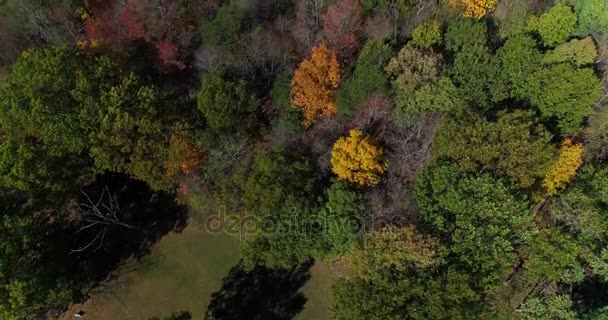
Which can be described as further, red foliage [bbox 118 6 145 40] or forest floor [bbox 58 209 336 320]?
Result: red foliage [bbox 118 6 145 40]

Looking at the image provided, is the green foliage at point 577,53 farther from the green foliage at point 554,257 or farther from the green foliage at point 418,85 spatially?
the green foliage at point 554,257

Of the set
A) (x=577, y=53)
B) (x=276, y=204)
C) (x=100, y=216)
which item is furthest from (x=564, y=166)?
(x=100, y=216)

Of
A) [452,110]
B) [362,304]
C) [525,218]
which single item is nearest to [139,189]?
[362,304]

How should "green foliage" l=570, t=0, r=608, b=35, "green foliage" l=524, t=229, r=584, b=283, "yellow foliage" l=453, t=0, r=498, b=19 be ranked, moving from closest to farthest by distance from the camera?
"green foliage" l=524, t=229, r=584, b=283, "green foliage" l=570, t=0, r=608, b=35, "yellow foliage" l=453, t=0, r=498, b=19

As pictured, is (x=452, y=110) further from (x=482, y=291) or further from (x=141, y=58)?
(x=141, y=58)

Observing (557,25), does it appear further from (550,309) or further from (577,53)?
(550,309)

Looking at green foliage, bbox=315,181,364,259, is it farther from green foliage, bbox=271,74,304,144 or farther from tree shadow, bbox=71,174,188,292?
tree shadow, bbox=71,174,188,292

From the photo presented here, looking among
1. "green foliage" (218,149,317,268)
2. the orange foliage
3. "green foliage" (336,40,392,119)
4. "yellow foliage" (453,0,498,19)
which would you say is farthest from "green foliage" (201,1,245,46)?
"yellow foliage" (453,0,498,19)

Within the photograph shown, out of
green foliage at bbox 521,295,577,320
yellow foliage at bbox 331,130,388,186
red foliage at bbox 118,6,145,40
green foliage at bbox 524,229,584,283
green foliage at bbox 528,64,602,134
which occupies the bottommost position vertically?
green foliage at bbox 521,295,577,320


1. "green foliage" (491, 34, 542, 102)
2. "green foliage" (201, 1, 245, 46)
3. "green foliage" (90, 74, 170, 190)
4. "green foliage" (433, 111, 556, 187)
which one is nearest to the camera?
"green foliage" (433, 111, 556, 187)
